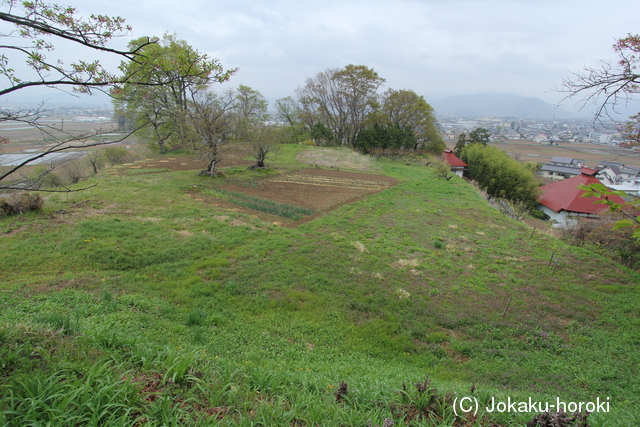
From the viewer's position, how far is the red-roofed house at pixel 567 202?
2103 cm

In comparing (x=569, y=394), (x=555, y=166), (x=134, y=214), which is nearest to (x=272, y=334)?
(x=569, y=394)

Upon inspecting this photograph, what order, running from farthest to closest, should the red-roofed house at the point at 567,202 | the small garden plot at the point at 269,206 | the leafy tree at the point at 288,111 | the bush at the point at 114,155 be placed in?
the leafy tree at the point at 288,111
the bush at the point at 114,155
the red-roofed house at the point at 567,202
the small garden plot at the point at 269,206

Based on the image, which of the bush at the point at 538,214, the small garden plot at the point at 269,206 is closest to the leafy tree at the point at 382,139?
the bush at the point at 538,214

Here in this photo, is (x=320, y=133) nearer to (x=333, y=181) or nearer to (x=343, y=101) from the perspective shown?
(x=343, y=101)

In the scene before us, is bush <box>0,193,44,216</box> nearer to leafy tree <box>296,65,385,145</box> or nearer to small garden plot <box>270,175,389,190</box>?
small garden plot <box>270,175,389,190</box>

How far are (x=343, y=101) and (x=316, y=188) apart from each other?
24052mm

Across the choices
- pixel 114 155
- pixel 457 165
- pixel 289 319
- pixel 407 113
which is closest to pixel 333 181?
pixel 289 319

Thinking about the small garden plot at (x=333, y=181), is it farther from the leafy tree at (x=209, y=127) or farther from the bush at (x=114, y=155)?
the bush at (x=114, y=155)

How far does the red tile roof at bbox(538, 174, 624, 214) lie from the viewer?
2119 cm

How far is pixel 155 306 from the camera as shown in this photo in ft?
17.3

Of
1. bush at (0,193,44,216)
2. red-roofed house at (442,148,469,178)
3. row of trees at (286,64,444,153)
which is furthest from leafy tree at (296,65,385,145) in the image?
bush at (0,193,44,216)

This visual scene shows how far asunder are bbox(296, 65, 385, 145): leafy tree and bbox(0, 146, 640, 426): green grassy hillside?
94.1ft

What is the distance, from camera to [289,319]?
5551mm

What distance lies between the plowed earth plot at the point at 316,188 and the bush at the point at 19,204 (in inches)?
228
